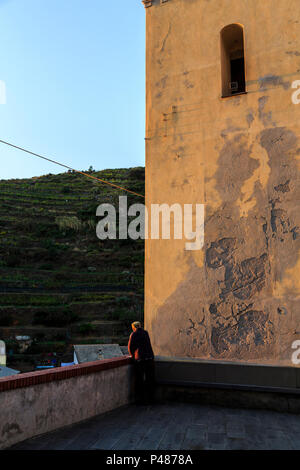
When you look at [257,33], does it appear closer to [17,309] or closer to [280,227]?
[280,227]

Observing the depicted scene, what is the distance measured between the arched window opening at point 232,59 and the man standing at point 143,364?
430cm

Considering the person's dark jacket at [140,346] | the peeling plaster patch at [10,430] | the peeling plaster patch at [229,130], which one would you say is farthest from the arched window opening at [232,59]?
the peeling plaster patch at [10,430]

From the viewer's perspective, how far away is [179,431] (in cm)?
400

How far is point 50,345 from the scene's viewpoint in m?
28.1

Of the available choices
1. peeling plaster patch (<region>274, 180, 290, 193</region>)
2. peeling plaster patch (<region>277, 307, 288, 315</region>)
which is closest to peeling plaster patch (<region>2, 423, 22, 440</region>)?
peeling plaster patch (<region>277, 307, 288, 315</region>)

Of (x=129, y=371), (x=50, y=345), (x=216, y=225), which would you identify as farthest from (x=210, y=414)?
(x=50, y=345)

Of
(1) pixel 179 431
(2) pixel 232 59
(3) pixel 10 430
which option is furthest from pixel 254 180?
(3) pixel 10 430

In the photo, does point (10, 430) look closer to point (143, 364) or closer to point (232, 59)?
point (143, 364)

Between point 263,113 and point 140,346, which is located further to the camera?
point 263,113

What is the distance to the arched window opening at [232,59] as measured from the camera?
6.21m

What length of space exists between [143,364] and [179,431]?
1.47 meters

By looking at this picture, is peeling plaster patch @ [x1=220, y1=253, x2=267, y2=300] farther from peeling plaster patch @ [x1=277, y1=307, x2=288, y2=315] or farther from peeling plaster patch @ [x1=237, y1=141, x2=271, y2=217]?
peeling plaster patch @ [x1=237, y1=141, x2=271, y2=217]

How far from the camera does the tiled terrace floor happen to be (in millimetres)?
3572
